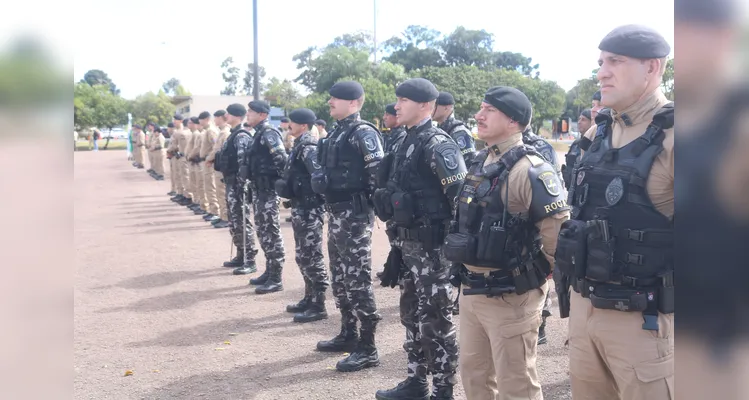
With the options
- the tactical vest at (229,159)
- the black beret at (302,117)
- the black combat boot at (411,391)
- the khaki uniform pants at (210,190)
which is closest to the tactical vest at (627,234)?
the black combat boot at (411,391)

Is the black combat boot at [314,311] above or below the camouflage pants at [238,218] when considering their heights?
below

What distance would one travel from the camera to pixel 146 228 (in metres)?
12.3

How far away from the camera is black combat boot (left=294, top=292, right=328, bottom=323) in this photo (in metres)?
6.04

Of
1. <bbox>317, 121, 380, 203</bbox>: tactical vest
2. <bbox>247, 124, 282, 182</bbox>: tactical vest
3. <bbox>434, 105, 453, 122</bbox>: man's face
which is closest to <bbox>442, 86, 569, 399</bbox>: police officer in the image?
<bbox>317, 121, 380, 203</bbox>: tactical vest

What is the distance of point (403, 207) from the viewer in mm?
3848

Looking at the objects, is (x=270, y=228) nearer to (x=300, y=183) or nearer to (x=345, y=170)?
(x=300, y=183)

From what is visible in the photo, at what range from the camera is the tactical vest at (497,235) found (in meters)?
2.97

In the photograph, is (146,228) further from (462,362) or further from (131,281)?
(462,362)

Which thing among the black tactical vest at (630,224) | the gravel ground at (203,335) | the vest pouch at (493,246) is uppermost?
the black tactical vest at (630,224)

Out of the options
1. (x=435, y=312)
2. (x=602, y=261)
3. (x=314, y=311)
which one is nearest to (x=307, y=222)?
(x=314, y=311)

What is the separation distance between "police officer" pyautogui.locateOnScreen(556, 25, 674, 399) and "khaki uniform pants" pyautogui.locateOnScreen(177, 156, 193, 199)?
45.1 feet

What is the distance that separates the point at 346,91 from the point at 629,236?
10.8 ft

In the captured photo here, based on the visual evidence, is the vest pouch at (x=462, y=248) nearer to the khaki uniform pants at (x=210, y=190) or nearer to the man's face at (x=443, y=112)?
the man's face at (x=443, y=112)
